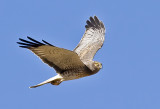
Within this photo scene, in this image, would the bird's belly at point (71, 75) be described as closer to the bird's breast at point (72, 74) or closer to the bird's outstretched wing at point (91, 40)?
the bird's breast at point (72, 74)

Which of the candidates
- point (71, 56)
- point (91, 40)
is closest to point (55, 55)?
point (71, 56)

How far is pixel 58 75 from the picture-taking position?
941 cm

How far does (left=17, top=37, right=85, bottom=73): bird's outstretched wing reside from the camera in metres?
8.39

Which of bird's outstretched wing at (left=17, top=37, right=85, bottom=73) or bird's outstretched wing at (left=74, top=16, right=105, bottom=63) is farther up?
bird's outstretched wing at (left=74, top=16, right=105, bottom=63)

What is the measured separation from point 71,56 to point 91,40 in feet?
7.58

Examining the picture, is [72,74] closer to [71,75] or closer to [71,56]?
[71,75]

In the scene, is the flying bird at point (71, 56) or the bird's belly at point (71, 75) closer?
the flying bird at point (71, 56)

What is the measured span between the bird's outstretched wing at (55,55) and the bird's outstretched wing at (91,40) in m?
0.61

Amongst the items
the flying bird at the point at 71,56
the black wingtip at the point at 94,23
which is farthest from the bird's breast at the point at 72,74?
the black wingtip at the point at 94,23

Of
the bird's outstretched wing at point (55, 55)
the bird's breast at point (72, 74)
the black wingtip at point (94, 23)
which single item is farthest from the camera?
the black wingtip at point (94, 23)

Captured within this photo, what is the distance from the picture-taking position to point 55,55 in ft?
28.6

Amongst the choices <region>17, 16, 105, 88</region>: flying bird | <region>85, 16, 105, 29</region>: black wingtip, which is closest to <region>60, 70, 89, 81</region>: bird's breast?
<region>17, 16, 105, 88</region>: flying bird

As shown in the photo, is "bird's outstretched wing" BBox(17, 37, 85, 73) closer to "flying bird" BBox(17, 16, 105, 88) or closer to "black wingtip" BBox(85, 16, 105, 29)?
"flying bird" BBox(17, 16, 105, 88)

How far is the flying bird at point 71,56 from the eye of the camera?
8453 millimetres
